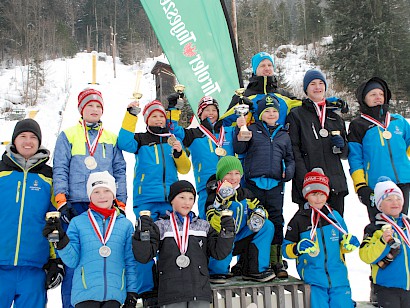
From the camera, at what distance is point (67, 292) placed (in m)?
3.62

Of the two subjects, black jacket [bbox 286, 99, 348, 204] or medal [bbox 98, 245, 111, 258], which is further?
black jacket [bbox 286, 99, 348, 204]

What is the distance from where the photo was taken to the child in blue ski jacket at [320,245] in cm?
366

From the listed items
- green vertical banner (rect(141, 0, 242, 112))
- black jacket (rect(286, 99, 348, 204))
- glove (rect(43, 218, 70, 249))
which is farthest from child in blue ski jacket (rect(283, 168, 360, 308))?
green vertical banner (rect(141, 0, 242, 112))

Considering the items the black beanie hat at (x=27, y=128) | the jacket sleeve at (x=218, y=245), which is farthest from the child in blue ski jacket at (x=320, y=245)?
the black beanie hat at (x=27, y=128)

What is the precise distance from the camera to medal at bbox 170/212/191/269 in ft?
10.7

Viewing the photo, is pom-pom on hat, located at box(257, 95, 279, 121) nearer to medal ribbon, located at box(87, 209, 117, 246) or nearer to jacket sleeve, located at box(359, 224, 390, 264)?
jacket sleeve, located at box(359, 224, 390, 264)

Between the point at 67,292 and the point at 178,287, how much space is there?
1.09 m

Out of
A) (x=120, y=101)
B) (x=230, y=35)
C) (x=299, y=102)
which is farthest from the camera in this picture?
(x=120, y=101)

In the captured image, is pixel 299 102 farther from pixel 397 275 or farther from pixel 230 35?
pixel 230 35

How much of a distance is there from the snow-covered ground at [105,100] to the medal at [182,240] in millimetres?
2724

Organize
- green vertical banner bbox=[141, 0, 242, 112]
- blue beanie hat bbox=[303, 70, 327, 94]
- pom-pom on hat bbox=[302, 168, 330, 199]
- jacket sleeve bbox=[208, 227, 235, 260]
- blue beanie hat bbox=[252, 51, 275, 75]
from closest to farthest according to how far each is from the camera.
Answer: jacket sleeve bbox=[208, 227, 235, 260]
pom-pom on hat bbox=[302, 168, 330, 199]
blue beanie hat bbox=[303, 70, 327, 94]
blue beanie hat bbox=[252, 51, 275, 75]
green vertical banner bbox=[141, 0, 242, 112]

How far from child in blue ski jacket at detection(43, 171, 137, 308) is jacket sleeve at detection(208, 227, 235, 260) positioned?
63 cm

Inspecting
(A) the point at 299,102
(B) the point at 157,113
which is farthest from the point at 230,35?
(B) the point at 157,113

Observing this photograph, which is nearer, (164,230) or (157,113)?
(164,230)
